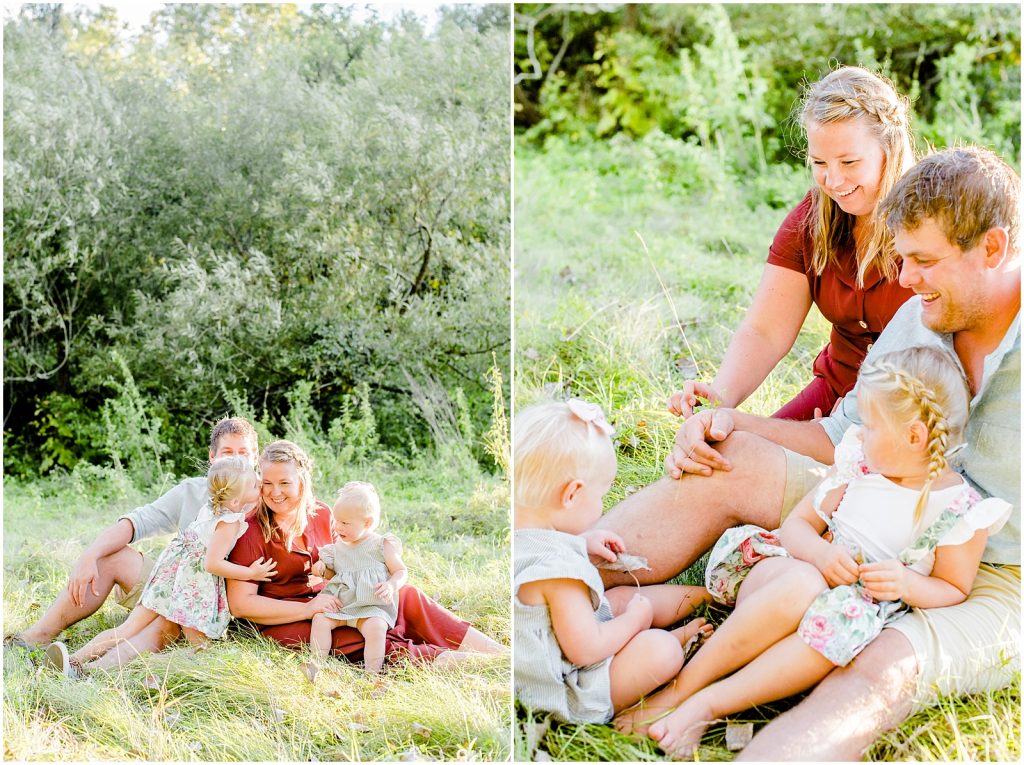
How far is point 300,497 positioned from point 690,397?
991 mm

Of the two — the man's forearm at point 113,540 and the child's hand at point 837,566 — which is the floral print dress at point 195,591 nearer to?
the man's forearm at point 113,540

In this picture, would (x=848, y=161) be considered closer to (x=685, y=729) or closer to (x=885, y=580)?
(x=885, y=580)

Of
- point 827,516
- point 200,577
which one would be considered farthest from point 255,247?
point 827,516

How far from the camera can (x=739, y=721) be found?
1.97 metres

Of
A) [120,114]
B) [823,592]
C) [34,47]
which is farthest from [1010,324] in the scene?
[34,47]

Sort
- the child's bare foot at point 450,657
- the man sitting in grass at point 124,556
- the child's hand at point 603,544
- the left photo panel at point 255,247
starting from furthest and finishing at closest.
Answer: the left photo panel at point 255,247 → the man sitting in grass at point 124,556 → the child's bare foot at point 450,657 → the child's hand at point 603,544

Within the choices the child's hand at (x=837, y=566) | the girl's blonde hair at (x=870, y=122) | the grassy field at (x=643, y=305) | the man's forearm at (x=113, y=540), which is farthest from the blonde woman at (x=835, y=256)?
the man's forearm at (x=113, y=540)

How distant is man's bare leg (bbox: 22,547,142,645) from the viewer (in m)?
2.70

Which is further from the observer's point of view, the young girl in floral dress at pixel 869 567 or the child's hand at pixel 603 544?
the child's hand at pixel 603 544

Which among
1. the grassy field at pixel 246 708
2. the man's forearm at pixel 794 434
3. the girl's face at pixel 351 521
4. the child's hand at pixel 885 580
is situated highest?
the man's forearm at pixel 794 434

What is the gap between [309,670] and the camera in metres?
2.44

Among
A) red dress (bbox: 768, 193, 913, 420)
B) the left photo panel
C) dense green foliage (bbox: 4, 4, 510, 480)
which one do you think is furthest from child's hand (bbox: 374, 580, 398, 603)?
dense green foliage (bbox: 4, 4, 510, 480)

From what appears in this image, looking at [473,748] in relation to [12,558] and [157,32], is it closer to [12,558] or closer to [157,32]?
[12,558]

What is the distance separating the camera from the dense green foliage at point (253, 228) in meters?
4.57
